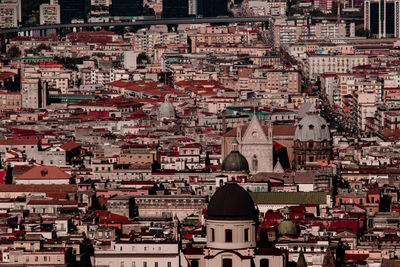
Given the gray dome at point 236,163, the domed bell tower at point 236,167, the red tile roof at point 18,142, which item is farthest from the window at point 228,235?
the red tile roof at point 18,142

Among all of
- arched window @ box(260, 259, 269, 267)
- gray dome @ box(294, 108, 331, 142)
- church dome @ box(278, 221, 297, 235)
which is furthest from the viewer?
gray dome @ box(294, 108, 331, 142)

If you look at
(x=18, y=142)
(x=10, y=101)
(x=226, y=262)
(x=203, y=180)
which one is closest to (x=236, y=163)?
(x=203, y=180)

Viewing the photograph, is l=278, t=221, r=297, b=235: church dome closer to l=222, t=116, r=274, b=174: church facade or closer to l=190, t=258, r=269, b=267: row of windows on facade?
l=190, t=258, r=269, b=267: row of windows on facade

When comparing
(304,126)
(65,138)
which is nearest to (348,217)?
(304,126)

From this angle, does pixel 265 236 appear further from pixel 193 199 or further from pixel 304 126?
pixel 304 126

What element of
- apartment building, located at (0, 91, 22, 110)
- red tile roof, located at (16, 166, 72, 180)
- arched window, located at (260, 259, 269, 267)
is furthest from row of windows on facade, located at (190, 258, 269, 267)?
A: apartment building, located at (0, 91, 22, 110)

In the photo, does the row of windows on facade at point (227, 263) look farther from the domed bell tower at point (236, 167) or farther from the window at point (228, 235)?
the domed bell tower at point (236, 167)
